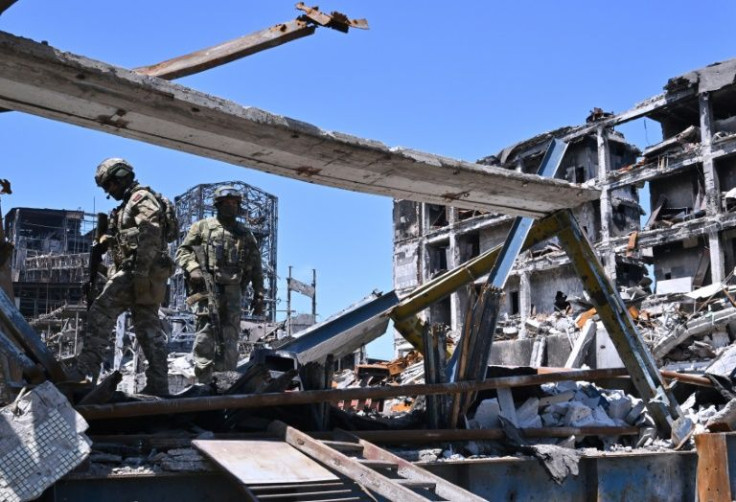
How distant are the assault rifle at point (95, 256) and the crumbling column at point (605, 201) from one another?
32814mm

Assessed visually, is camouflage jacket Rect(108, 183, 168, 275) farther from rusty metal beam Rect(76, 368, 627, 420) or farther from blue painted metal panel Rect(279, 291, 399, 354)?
rusty metal beam Rect(76, 368, 627, 420)

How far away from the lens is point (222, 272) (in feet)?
25.8

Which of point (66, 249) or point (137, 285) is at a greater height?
point (66, 249)

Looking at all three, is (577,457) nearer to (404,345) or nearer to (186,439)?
(186,439)

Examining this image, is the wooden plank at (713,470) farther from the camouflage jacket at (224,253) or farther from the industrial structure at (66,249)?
the industrial structure at (66,249)

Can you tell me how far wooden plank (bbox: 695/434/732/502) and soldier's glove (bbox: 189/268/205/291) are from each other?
4652mm

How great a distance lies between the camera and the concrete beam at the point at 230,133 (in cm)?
376

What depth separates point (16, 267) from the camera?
4431 centimetres

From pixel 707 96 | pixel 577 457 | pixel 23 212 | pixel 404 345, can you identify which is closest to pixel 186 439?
pixel 577 457

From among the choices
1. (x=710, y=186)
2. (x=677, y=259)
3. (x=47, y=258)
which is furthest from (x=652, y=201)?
(x=47, y=258)

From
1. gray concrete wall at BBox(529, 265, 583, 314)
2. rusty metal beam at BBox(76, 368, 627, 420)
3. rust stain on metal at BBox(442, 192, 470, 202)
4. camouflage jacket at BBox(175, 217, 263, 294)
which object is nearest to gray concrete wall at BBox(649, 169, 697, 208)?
gray concrete wall at BBox(529, 265, 583, 314)

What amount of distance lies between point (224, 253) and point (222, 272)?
7.6 inches

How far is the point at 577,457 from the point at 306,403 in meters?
1.82

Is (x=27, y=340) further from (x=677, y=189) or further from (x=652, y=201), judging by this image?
(x=652, y=201)
